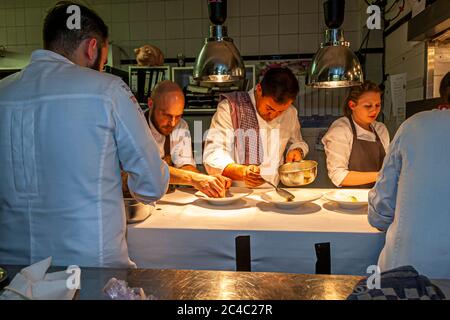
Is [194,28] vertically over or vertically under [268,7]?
under

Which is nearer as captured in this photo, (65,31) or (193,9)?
(65,31)

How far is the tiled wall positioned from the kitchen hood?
76.1 inches

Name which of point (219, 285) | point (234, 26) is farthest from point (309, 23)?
point (219, 285)

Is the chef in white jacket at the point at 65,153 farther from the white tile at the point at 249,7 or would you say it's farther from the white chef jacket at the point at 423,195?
the white tile at the point at 249,7

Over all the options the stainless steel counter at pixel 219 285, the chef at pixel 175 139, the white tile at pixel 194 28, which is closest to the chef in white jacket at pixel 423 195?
the stainless steel counter at pixel 219 285

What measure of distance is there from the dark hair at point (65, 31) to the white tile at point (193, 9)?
3.08 metres

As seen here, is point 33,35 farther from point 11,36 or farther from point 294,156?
point 294,156

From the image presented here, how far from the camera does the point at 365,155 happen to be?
267cm

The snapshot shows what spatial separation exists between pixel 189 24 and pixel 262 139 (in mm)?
2185

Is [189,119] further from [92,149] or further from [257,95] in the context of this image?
[92,149]

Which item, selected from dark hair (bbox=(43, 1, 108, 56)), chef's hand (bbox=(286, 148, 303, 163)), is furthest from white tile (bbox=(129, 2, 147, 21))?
dark hair (bbox=(43, 1, 108, 56))

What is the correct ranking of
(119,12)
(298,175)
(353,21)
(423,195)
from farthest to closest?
1. (119,12)
2. (353,21)
3. (298,175)
4. (423,195)

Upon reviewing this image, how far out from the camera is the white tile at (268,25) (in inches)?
165

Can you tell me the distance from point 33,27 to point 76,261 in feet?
13.2
